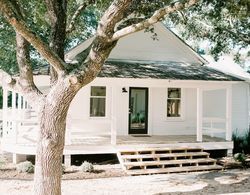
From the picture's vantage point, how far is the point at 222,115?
19.7 metres

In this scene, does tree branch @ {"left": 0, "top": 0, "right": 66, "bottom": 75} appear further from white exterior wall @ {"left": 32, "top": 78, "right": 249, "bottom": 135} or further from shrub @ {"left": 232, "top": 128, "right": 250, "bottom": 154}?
shrub @ {"left": 232, "top": 128, "right": 250, "bottom": 154}

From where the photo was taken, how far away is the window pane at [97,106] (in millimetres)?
16875

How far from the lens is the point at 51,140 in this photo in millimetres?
7543

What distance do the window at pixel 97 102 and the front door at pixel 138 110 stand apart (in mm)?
1310

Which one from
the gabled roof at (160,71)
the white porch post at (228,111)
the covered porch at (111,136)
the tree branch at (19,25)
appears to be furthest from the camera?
the white porch post at (228,111)

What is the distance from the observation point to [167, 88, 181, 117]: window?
1819 cm

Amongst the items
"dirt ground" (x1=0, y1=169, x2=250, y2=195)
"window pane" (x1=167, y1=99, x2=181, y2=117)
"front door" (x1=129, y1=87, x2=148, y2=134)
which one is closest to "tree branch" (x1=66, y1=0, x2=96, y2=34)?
"dirt ground" (x1=0, y1=169, x2=250, y2=195)

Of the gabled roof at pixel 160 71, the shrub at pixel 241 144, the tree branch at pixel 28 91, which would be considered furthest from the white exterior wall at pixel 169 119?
the tree branch at pixel 28 91

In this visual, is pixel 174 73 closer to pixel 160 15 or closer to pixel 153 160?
pixel 153 160

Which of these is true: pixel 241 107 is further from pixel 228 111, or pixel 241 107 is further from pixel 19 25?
pixel 19 25

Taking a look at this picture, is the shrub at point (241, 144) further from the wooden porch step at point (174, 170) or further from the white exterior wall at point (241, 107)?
the wooden porch step at point (174, 170)

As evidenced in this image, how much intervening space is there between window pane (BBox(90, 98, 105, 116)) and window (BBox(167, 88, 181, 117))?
338cm

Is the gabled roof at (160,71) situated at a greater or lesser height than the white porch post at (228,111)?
greater

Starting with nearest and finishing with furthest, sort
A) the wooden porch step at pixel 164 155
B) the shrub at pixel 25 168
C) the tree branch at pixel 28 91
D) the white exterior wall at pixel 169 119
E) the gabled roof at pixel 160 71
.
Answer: the tree branch at pixel 28 91 → the shrub at pixel 25 168 → the wooden porch step at pixel 164 155 → the gabled roof at pixel 160 71 → the white exterior wall at pixel 169 119
